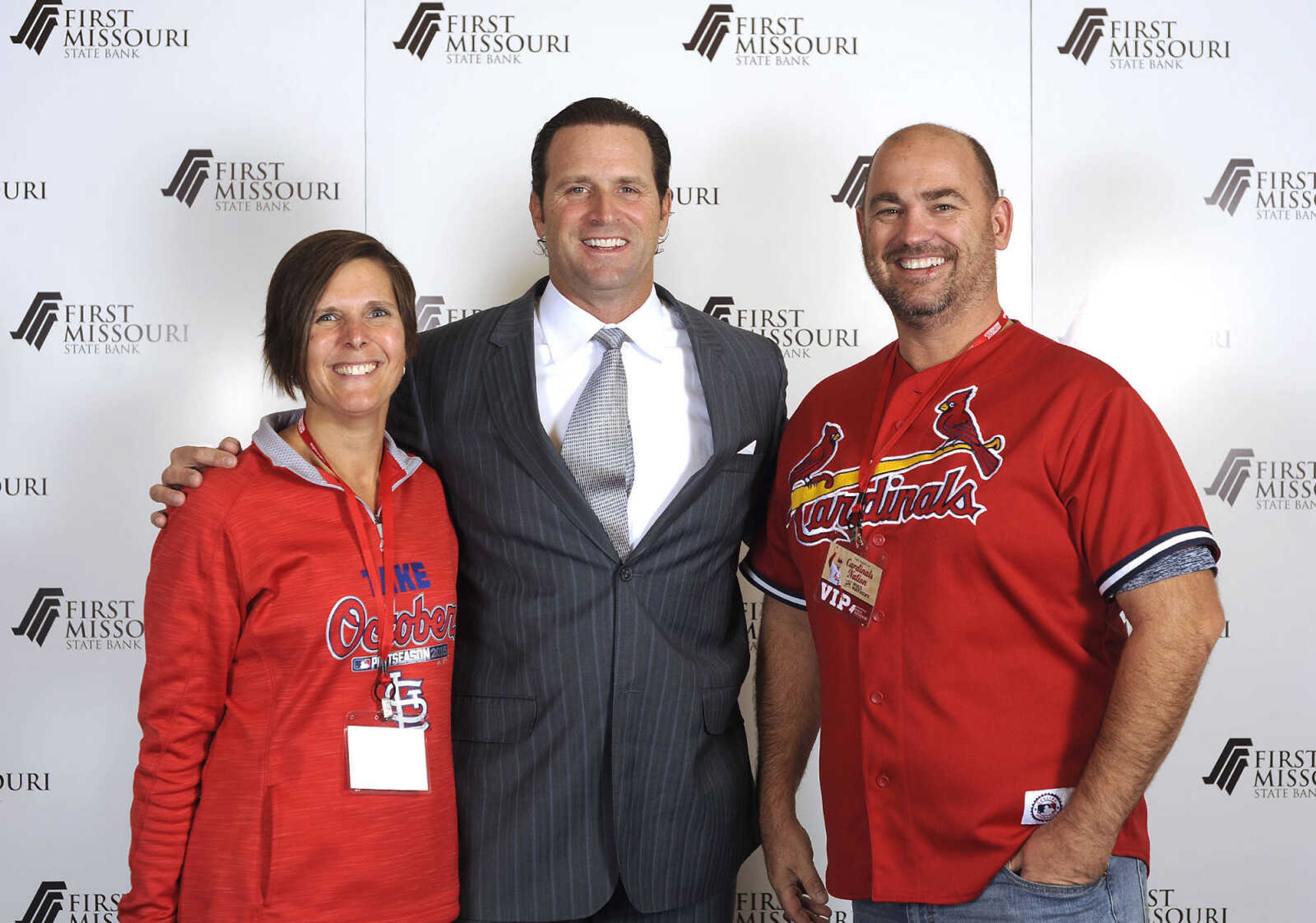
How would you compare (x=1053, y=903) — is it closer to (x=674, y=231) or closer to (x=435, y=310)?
(x=674, y=231)

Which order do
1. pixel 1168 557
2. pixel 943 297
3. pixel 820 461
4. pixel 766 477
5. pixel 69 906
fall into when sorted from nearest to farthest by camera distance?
pixel 1168 557, pixel 943 297, pixel 820 461, pixel 766 477, pixel 69 906

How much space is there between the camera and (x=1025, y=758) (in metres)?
1.63

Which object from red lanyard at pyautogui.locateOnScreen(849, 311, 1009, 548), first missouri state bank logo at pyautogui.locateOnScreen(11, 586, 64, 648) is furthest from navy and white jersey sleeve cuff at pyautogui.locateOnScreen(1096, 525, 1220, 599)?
first missouri state bank logo at pyautogui.locateOnScreen(11, 586, 64, 648)

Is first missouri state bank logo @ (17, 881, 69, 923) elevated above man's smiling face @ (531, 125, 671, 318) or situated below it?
below

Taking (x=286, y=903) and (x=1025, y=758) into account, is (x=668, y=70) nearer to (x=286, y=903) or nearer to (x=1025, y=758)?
(x=1025, y=758)

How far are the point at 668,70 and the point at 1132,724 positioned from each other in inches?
81.5

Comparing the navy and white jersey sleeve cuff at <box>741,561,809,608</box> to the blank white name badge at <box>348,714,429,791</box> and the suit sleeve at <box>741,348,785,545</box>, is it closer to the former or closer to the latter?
the suit sleeve at <box>741,348,785,545</box>

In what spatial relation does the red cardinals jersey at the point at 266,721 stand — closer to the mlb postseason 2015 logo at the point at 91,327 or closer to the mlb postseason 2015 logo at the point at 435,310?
the mlb postseason 2015 logo at the point at 435,310

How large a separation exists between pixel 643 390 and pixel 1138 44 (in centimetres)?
191

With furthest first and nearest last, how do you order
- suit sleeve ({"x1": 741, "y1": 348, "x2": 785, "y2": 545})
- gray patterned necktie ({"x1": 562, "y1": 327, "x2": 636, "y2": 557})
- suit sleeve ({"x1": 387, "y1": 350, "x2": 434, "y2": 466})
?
suit sleeve ({"x1": 741, "y1": 348, "x2": 785, "y2": 545}) < suit sleeve ({"x1": 387, "y1": 350, "x2": 434, "y2": 466}) < gray patterned necktie ({"x1": 562, "y1": 327, "x2": 636, "y2": 557})

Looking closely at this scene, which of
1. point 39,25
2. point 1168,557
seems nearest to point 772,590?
point 1168,557

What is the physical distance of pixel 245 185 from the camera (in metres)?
2.83

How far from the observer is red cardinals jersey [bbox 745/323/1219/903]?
159cm

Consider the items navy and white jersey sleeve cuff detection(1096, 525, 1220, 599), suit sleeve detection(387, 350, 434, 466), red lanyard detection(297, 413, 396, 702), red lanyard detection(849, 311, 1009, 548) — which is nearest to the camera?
navy and white jersey sleeve cuff detection(1096, 525, 1220, 599)
